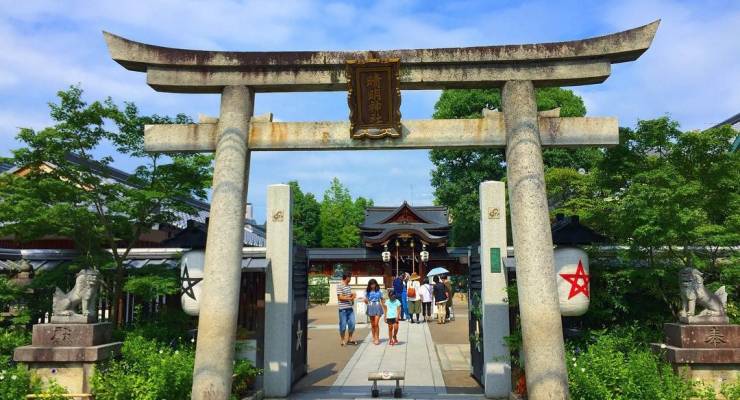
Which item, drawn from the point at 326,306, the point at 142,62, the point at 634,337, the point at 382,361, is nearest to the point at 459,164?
the point at 326,306

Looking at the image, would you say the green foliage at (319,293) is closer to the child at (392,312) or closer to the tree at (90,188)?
the child at (392,312)

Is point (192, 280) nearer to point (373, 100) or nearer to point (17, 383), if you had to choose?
point (17, 383)

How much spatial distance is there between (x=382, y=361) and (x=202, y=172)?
667 centimetres

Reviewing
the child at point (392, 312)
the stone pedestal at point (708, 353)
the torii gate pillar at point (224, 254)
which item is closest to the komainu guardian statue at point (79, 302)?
the torii gate pillar at point (224, 254)

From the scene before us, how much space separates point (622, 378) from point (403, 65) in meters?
5.37

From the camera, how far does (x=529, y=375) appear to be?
23.4 ft

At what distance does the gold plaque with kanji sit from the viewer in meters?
7.82

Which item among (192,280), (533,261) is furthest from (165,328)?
(533,261)

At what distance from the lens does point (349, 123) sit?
314 inches

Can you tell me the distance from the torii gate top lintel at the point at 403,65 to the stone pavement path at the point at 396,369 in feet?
18.0

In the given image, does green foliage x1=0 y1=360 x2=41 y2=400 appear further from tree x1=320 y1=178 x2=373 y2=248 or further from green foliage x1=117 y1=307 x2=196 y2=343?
tree x1=320 y1=178 x2=373 y2=248

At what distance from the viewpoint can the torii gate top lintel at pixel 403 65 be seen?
7.90 meters

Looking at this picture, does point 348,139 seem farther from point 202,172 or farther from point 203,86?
point 202,172

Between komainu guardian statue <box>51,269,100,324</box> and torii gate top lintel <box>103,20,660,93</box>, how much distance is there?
10.7ft
